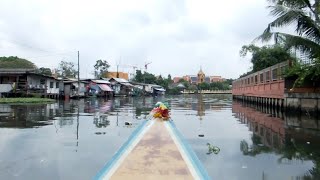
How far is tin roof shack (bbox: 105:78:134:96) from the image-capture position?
78562 millimetres

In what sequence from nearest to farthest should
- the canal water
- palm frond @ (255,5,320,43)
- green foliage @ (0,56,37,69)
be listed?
the canal water, palm frond @ (255,5,320,43), green foliage @ (0,56,37,69)

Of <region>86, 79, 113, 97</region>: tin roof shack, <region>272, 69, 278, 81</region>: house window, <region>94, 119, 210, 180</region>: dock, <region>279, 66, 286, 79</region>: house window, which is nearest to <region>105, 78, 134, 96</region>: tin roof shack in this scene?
<region>86, 79, 113, 97</region>: tin roof shack

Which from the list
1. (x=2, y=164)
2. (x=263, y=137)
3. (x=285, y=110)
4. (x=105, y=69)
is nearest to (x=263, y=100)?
(x=285, y=110)

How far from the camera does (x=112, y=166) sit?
23.5ft

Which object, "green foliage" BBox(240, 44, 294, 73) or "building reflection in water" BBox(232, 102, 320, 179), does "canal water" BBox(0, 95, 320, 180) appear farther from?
"green foliage" BBox(240, 44, 294, 73)

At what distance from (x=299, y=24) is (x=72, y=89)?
44511 millimetres

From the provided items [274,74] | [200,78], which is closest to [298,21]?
[274,74]

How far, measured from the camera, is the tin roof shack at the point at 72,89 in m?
56.3

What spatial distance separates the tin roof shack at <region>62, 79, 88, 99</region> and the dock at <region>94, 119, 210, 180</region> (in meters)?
47.4

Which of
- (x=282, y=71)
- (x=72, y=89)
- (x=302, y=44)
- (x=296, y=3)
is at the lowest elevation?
(x=72, y=89)

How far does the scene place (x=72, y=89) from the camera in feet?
194

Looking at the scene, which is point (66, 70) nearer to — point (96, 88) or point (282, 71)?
point (96, 88)

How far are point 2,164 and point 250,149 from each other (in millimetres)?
7484

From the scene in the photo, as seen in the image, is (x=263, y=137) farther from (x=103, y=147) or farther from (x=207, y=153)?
(x=103, y=147)
